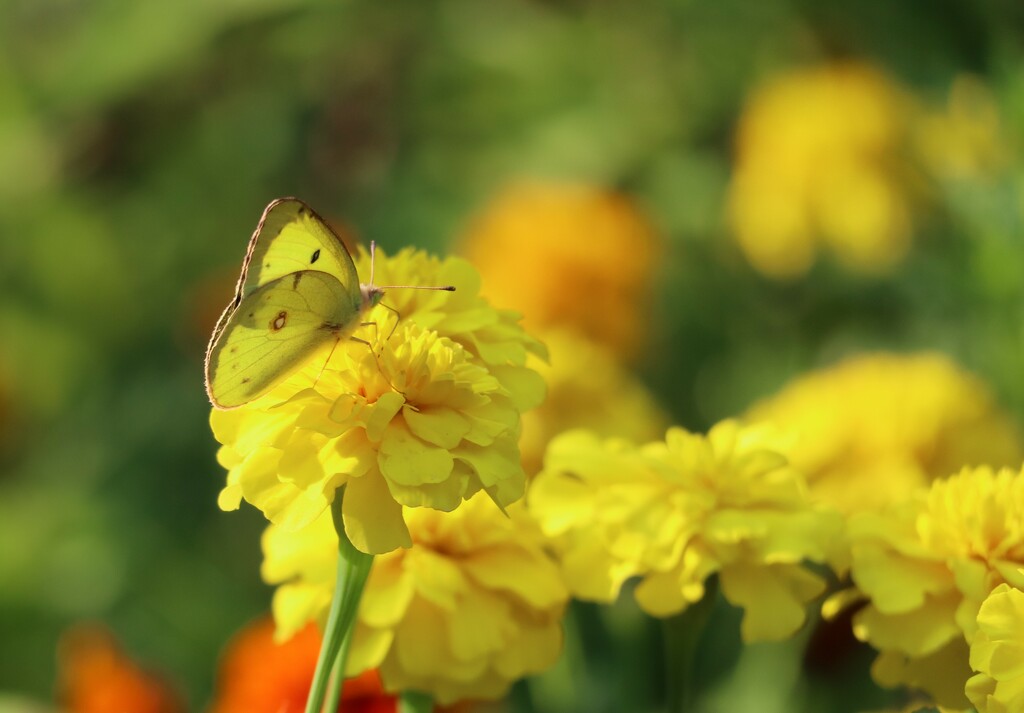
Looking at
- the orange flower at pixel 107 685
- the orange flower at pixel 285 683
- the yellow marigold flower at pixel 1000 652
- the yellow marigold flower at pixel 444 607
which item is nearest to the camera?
the yellow marigold flower at pixel 1000 652

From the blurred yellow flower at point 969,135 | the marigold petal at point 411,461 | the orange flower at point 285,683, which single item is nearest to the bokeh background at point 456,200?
the blurred yellow flower at point 969,135

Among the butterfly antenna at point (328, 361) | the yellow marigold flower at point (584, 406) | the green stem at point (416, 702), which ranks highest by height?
the butterfly antenna at point (328, 361)

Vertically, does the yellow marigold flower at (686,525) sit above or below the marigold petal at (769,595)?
above

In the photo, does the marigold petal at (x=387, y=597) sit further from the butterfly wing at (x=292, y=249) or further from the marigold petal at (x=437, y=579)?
the butterfly wing at (x=292, y=249)

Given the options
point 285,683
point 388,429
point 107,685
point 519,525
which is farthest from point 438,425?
point 107,685

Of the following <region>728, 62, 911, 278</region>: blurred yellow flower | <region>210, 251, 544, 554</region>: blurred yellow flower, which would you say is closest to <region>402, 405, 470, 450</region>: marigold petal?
<region>210, 251, 544, 554</region>: blurred yellow flower

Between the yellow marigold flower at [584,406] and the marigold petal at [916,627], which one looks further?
the yellow marigold flower at [584,406]

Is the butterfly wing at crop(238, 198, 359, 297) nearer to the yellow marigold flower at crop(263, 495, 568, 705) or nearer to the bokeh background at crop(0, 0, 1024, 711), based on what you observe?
the yellow marigold flower at crop(263, 495, 568, 705)

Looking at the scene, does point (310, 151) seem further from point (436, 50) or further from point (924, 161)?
point (924, 161)
